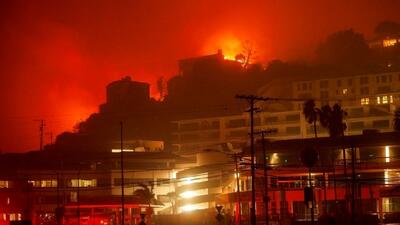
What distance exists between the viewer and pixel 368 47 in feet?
514

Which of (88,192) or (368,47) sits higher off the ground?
(368,47)

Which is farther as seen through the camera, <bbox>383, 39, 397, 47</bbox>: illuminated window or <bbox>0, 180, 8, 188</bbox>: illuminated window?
<bbox>383, 39, 397, 47</bbox>: illuminated window

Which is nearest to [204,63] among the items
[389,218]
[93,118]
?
[93,118]

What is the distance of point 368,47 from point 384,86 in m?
25.3

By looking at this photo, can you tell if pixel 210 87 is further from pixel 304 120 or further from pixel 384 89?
pixel 384 89

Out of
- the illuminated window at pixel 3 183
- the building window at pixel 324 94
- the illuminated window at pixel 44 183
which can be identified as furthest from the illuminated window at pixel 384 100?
the illuminated window at pixel 3 183

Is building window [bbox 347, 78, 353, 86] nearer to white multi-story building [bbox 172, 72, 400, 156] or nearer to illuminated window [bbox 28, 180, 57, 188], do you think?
white multi-story building [bbox 172, 72, 400, 156]

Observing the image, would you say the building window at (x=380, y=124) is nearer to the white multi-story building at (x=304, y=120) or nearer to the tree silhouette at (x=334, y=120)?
the white multi-story building at (x=304, y=120)

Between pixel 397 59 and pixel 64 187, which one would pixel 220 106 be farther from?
pixel 64 187

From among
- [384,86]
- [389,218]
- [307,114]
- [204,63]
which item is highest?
[204,63]

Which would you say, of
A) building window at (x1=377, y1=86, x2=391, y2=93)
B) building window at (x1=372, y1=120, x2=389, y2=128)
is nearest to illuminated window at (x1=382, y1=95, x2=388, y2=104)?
building window at (x1=377, y1=86, x2=391, y2=93)

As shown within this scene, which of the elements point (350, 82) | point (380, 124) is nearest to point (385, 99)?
point (350, 82)

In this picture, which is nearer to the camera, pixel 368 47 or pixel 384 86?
pixel 384 86

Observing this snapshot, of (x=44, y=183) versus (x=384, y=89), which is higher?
(x=384, y=89)
